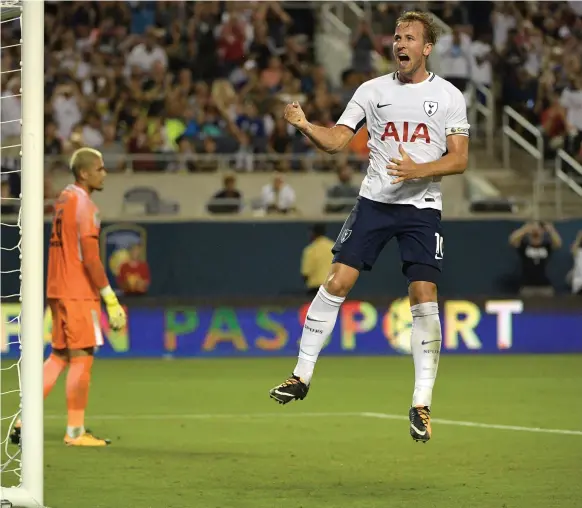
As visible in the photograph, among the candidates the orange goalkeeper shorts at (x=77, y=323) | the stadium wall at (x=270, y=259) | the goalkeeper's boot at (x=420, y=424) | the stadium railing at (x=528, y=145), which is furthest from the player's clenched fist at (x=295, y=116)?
the stadium railing at (x=528, y=145)

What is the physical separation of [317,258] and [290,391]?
12079mm

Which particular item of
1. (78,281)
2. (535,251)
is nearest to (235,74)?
(535,251)

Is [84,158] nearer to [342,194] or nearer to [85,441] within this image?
[85,441]

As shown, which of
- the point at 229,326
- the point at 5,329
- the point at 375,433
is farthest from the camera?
the point at 229,326

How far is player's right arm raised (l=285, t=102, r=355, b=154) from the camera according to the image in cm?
757

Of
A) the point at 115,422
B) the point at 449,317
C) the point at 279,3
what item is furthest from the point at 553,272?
the point at 115,422

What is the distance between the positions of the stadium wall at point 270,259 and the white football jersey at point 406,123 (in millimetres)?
12766

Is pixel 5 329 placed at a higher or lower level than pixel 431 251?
lower

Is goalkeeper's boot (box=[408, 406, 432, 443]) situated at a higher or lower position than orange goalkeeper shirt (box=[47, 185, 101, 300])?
lower

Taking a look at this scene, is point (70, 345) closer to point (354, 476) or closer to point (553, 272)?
point (354, 476)

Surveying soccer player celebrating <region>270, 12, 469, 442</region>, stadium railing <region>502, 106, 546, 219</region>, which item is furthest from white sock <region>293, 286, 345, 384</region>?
stadium railing <region>502, 106, 546, 219</region>

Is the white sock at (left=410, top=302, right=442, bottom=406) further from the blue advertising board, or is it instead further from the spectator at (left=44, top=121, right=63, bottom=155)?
the spectator at (left=44, top=121, right=63, bottom=155)

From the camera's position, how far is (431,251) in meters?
8.05

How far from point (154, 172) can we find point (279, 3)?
4941 mm
